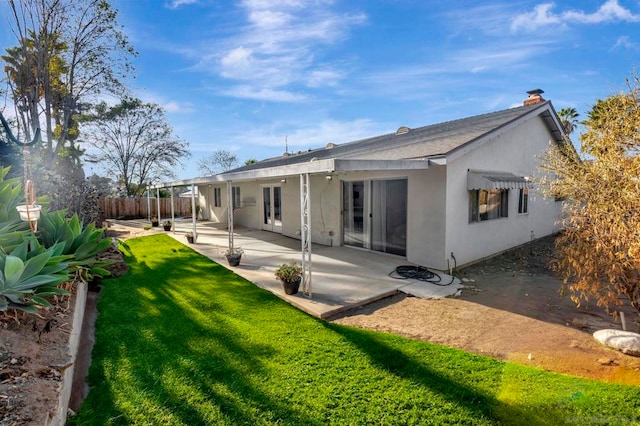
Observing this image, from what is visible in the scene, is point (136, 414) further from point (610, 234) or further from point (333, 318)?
point (610, 234)

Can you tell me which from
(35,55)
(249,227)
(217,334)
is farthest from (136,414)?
(35,55)

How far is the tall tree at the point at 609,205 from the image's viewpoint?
16.3 feet

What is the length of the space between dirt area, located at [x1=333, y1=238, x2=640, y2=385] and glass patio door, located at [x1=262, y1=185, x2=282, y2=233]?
432 inches

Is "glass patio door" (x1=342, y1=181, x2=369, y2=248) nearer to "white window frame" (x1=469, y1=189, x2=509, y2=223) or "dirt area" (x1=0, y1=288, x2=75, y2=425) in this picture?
"white window frame" (x1=469, y1=189, x2=509, y2=223)

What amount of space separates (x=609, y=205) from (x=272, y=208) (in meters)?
15.1

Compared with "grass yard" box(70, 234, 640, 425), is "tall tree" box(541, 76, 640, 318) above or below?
above

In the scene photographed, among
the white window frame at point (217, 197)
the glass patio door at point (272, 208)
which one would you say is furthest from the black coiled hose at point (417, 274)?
the white window frame at point (217, 197)

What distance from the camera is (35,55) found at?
15.2m

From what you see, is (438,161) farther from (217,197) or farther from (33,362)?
(217,197)

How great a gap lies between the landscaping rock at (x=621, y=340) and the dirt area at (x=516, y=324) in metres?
0.10

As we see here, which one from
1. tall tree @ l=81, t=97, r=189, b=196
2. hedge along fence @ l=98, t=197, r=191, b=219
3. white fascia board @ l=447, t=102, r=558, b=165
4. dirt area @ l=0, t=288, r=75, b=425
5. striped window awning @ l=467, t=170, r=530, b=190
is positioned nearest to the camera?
dirt area @ l=0, t=288, r=75, b=425

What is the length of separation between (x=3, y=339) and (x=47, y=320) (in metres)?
0.79

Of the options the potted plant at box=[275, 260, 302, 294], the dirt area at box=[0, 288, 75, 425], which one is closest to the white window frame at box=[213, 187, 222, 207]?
the potted plant at box=[275, 260, 302, 294]

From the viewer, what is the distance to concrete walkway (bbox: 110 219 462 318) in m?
7.42
